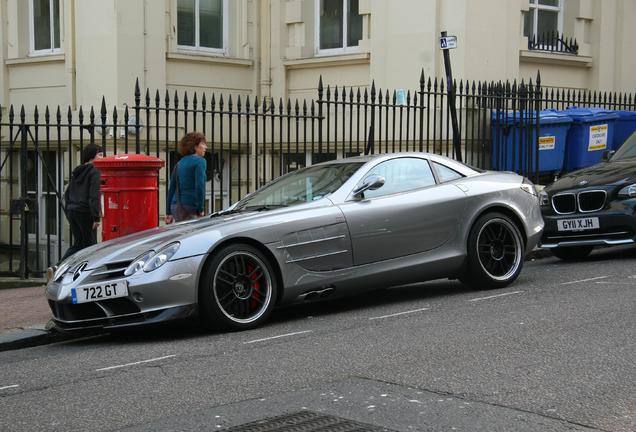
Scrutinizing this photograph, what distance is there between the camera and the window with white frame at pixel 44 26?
1741 cm

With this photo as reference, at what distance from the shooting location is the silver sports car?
25.6 feet

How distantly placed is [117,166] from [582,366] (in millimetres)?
5456

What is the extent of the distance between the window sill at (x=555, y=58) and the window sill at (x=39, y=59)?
26.4 feet

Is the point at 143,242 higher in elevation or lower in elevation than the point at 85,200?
lower

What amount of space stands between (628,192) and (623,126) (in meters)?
5.09

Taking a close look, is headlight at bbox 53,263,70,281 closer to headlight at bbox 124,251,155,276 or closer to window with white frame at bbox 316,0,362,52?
headlight at bbox 124,251,155,276

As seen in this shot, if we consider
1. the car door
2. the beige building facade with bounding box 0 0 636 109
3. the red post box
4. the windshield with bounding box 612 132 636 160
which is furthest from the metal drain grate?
the beige building facade with bounding box 0 0 636 109

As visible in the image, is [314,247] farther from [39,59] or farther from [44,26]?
[44,26]

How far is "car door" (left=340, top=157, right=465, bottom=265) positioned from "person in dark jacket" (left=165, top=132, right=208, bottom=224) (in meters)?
2.19

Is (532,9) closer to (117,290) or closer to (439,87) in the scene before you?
(439,87)

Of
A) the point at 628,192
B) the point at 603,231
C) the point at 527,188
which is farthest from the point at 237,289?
the point at 628,192

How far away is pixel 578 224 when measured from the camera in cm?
1183

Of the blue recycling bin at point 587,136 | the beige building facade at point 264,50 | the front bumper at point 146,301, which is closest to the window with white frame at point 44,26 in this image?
the beige building facade at point 264,50

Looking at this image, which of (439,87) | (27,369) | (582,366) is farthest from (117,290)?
(439,87)
